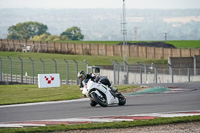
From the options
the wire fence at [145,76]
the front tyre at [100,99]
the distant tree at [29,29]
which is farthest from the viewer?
the distant tree at [29,29]

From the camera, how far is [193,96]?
21594 mm

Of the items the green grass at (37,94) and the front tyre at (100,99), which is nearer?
the front tyre at (100,99)

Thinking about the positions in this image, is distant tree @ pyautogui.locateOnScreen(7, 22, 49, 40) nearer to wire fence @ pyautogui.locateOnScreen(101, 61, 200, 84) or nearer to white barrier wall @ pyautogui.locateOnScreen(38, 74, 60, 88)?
wire fence @ pyautogui.locateOnScreen(101, 61, 200, 84)

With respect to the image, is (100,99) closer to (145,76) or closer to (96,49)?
(145,76)

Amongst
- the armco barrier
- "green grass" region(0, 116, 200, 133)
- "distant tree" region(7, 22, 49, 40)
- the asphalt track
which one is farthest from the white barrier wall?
"distant tree" region(7, 22, 49, 40)

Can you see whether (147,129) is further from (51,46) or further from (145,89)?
(51,46)

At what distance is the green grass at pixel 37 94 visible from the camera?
23.7 metres

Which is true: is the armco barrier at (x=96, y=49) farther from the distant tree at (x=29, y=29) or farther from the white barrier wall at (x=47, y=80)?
the distant tree at (x=29, y=29)

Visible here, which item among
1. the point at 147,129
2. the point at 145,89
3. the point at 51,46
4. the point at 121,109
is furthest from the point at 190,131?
the point at 51,46

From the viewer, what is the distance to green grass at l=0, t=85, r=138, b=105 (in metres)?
23.7

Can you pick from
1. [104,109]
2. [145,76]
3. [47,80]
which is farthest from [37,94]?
[145,76]

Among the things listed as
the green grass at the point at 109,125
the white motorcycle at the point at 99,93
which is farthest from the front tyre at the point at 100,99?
the green grass at the point at 109,125

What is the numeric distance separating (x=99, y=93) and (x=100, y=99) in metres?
0.24

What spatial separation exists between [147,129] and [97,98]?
5006mm
